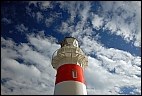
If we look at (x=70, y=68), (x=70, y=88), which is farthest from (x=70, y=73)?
(x=70, y=88)

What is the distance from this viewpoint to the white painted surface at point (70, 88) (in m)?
13.4

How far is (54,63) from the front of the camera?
15672 mm

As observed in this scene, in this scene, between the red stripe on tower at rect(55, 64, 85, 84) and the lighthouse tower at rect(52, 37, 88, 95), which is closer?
the lighthouse tower at rect(52, 37, 88, 95)

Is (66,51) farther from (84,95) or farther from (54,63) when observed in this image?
(84,95)

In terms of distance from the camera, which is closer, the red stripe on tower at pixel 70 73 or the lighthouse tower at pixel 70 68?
the lighthouse tower at pixel 70 68

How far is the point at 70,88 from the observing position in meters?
13.5

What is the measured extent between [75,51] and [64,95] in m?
3.32

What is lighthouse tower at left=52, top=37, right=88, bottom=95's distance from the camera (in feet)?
44.6

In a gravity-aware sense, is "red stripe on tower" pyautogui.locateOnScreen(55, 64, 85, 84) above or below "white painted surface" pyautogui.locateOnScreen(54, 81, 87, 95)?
above

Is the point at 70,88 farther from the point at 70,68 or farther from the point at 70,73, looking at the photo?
the point at 70,68

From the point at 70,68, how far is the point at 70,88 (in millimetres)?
1477

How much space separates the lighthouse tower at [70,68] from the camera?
535 inches

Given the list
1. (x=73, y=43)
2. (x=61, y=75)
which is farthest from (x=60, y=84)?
(x=73, y=43)

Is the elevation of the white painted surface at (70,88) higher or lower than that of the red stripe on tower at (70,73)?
lower
